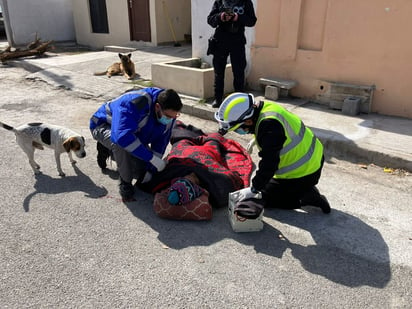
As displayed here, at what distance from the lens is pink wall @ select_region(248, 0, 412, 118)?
5551mm

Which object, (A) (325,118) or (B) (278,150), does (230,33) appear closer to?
(A) (325,118)

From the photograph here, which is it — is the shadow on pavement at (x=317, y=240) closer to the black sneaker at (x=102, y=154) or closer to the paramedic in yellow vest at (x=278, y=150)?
the paramedic in yellow vest at (x=278, y=150)

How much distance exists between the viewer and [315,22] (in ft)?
20.6

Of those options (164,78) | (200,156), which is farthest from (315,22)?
(200,156)

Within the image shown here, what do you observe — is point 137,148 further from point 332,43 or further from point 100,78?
point 100,78

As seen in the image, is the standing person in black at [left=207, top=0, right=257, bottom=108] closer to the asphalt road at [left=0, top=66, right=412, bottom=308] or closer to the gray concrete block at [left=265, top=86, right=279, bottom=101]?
the gray concrete block at [left=265, top=86, right=279, bottom=101]

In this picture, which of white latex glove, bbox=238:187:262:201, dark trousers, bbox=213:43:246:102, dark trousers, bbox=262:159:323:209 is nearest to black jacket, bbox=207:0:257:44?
dark trousers, bbox=213:43:246:102

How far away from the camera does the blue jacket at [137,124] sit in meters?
3.43

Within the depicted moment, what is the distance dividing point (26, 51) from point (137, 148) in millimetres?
11257

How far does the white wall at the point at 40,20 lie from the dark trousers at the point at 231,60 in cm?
1325

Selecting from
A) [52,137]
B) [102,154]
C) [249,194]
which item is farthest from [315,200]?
[52,137]

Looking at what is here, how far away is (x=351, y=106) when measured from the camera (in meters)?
5.95

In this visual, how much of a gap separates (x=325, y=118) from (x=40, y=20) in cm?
1522

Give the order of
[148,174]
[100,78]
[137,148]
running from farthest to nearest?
[100,78] → [148,174] → [137,148]
